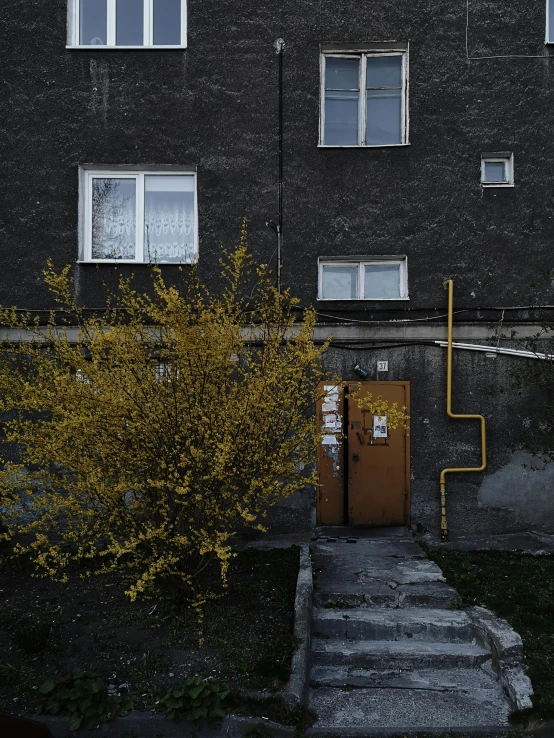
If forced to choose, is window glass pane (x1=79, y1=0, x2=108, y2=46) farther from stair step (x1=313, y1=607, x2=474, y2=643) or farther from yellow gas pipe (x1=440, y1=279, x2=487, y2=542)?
stair step (x1=313, y1=607, x2=474, y2=643)

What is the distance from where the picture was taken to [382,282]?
364 inches

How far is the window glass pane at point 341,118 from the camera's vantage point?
9.41 metres

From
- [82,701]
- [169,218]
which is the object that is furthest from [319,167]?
[82,701]

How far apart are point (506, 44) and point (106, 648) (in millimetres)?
8973

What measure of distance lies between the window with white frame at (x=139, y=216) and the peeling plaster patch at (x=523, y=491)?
17.1 ft

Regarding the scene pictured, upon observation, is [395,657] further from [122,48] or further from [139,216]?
[122,48]

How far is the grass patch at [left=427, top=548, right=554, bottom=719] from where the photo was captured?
501 centimetres

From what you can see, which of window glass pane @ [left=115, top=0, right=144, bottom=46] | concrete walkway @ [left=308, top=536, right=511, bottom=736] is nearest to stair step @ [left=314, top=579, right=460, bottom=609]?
concrete walkway @ [left=308, top=536, right=511, bottom=736]

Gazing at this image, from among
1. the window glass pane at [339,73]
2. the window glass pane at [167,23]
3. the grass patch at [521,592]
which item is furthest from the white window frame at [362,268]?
the window glass pane at [167,23]

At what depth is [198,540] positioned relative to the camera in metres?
5.62

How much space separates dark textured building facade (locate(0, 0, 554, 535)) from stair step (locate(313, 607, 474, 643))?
3.15m

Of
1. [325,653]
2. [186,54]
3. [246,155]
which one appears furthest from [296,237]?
[325,653]

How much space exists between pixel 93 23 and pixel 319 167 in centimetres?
Answer: 386

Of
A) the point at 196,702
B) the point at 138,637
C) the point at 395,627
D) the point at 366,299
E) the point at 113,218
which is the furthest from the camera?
the point at 113,218
